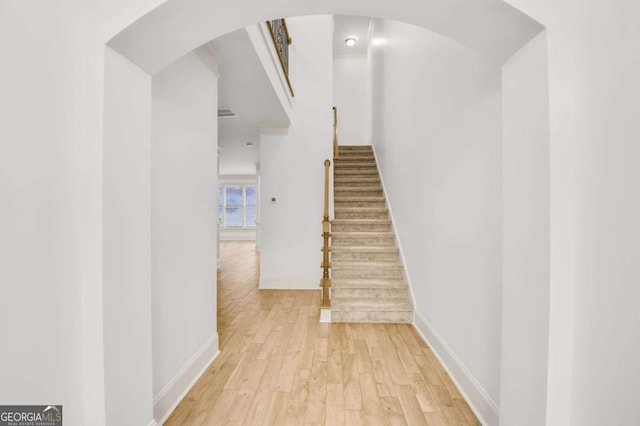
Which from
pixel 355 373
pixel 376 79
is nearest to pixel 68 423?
pixel 355 373

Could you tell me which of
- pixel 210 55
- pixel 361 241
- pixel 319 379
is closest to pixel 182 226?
pixel 210 55

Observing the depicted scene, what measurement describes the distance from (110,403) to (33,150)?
0.96 metres

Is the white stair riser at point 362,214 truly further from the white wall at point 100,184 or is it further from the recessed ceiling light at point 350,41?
the recessed ceiling light at point 350,41

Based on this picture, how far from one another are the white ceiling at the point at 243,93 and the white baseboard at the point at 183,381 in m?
2.30

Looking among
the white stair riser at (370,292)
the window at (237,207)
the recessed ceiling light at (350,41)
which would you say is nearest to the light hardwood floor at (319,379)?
the white stair riser at (370,292)

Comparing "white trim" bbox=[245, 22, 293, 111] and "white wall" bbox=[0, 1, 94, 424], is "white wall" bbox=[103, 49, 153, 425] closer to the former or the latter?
"white wall" bbox=[0, 1, 94, 424]

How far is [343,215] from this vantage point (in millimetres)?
4758

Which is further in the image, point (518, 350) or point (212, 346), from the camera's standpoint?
point (212, 346)

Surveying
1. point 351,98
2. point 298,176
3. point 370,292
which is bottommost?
point 370,292

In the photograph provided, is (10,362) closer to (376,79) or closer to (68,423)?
(68,423)

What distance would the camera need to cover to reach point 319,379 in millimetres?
2082

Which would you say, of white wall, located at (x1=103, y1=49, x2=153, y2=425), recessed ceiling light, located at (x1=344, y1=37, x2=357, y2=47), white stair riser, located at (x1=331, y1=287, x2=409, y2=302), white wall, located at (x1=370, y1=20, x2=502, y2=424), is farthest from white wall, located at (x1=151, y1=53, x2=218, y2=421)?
recessed ceiling light, located at (x1=344, y1=37, x2=357, y2=47)

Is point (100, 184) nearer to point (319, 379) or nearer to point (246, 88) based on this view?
point (319, 379)

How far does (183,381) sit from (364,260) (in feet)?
8.49
